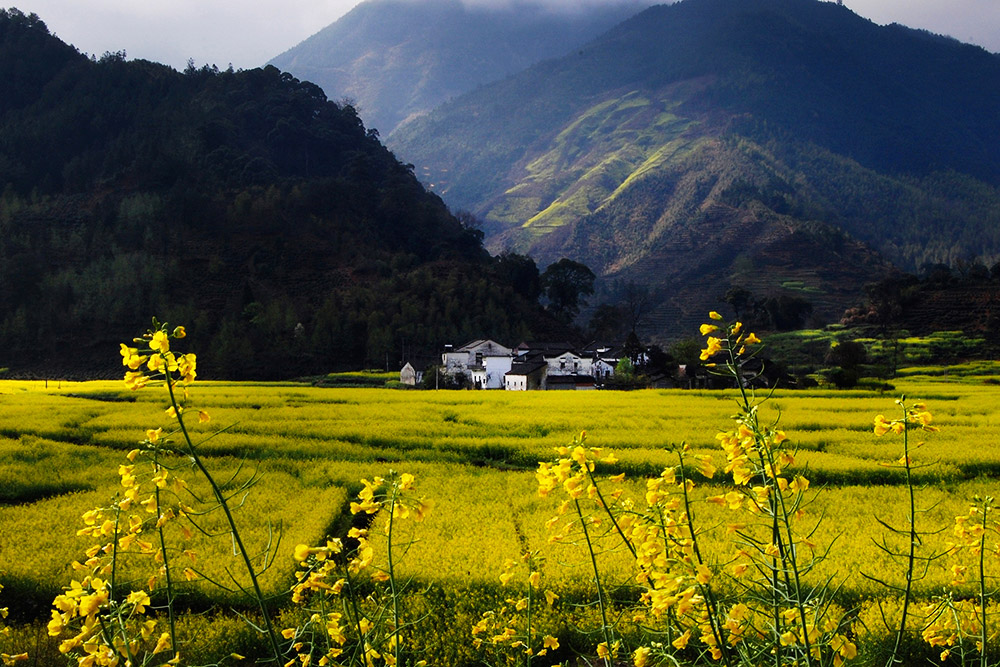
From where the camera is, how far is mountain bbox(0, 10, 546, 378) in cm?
6406

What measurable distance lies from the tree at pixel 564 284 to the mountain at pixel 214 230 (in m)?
4.02

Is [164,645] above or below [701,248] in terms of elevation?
below

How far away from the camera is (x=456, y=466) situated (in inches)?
688

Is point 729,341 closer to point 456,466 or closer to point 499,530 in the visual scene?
point 499,530

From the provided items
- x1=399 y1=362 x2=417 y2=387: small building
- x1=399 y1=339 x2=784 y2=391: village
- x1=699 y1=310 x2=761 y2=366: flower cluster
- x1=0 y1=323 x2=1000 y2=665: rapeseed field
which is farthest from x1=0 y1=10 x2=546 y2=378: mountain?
x1=699 y1=310 x2=761 y2=366: flower cluster

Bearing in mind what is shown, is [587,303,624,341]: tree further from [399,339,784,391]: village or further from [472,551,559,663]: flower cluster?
[472,551,559,663]: flower cluster

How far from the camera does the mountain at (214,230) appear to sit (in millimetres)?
64062

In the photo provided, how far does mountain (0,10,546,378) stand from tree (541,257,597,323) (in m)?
4.02

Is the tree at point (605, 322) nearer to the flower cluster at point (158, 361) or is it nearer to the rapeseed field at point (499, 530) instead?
the rapeseed field at point (499, 530)

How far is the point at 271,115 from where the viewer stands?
103m

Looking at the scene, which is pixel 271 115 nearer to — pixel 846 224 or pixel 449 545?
→ pixel 449 545

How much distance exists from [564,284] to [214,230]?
40.7m

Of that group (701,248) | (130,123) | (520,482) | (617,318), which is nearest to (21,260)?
(130,123)

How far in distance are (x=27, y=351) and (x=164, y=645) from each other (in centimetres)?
7151
